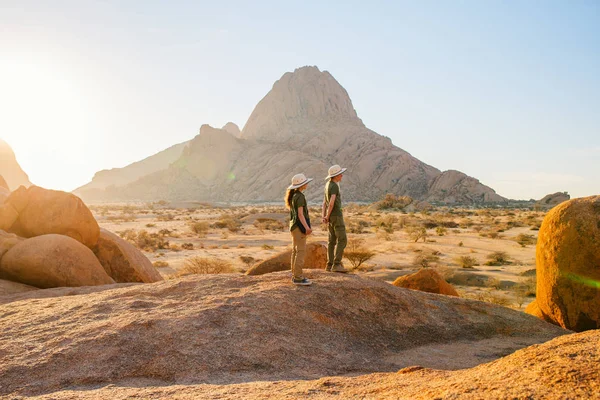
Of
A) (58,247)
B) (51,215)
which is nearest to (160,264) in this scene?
(51,215)

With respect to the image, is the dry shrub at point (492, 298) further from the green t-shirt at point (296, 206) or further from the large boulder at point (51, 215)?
the large boulder at point (51, 215)

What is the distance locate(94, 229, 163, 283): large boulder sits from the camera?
446 inches

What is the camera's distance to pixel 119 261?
37.6 ft

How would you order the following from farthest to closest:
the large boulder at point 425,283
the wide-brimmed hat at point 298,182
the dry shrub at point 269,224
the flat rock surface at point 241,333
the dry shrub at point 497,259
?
the dry shrub at point 269,224 < the dry shrub at point 497,259 < the large boulder at point 425,283 < the wide-brimmed hat at point 298,182 < the flat rock surface at point 241,333

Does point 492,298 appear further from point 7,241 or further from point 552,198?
point 552,198

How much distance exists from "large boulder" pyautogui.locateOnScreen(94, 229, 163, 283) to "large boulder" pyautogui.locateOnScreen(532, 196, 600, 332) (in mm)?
9152

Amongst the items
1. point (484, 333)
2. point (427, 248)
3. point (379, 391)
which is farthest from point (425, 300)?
point (427, 248)

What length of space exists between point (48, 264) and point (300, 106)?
105 m

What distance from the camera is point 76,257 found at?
9.91 metres

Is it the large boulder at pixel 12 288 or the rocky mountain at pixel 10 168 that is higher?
the rocky mountain at pixel 10 168

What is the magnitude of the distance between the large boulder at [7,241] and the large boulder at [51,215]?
0.77 meters

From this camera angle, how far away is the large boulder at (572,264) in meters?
6.91

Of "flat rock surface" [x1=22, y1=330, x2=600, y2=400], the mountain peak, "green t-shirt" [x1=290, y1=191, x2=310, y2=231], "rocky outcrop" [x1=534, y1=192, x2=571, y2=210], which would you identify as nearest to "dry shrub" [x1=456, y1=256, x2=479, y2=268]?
"green t-shirt" [x1=290, y1=191, x2=310, y2=231]

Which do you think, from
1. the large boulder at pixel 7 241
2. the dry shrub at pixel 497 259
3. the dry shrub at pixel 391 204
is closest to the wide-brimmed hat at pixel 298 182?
the large boulder at pixel 7 241
